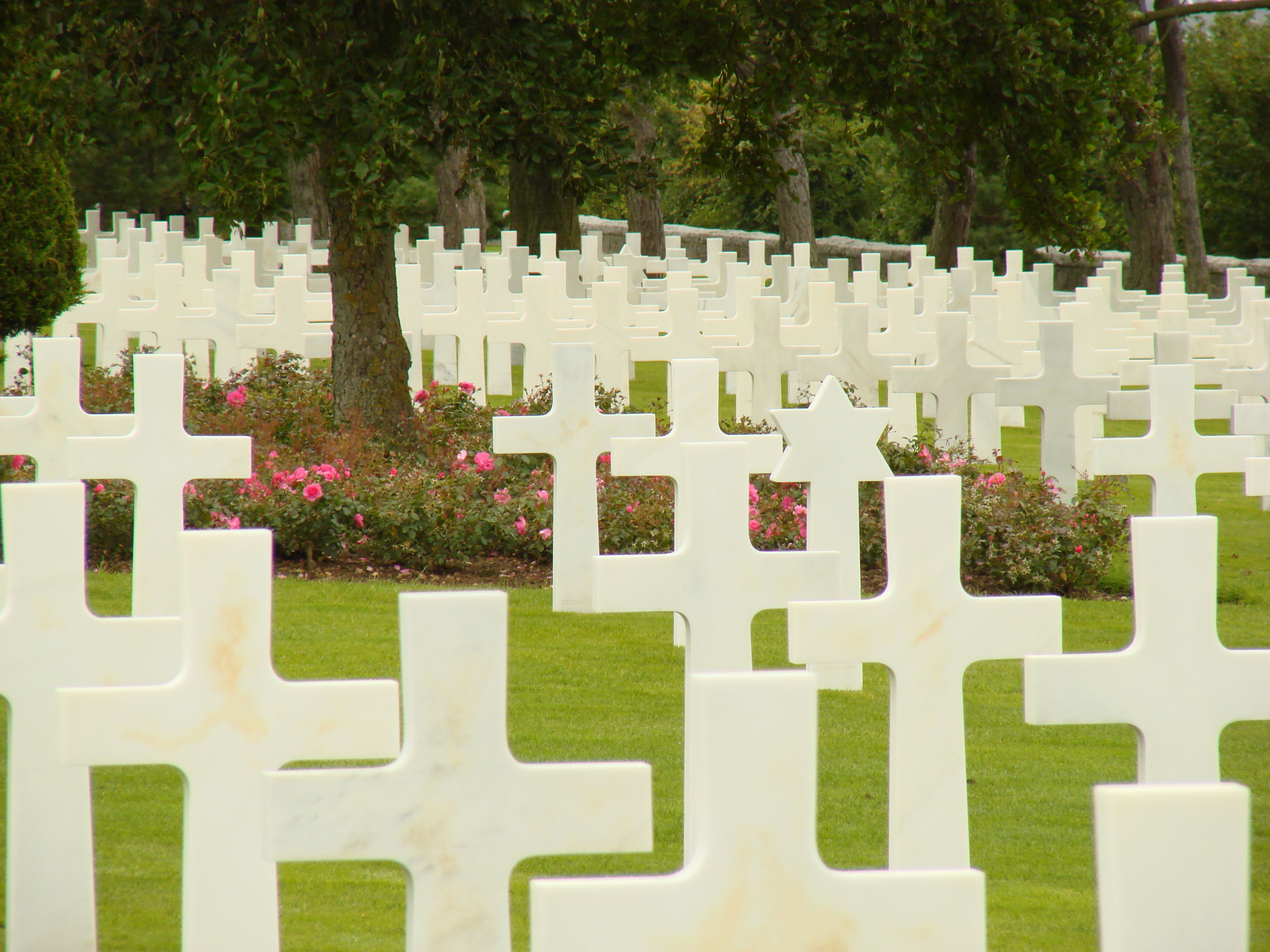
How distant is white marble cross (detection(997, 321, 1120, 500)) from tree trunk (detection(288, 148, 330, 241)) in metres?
15.7

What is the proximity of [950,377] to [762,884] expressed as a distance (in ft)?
25.0

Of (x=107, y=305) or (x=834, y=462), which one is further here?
(x=107, y=305)

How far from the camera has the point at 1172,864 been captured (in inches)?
60.3

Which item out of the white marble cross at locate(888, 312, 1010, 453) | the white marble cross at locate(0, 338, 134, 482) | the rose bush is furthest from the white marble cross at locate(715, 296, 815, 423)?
the white marble cross at locate(0, 338, 134, 482)

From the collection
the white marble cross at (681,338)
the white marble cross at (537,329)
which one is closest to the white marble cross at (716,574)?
the white marble cross at (681,338)

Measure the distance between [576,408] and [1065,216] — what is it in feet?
11.7

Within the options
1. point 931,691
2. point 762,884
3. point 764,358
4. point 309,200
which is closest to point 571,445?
point 931,691

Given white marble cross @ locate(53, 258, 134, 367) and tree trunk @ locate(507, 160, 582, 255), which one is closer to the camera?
white marble cross @ locate(53, 258, 134, 367)

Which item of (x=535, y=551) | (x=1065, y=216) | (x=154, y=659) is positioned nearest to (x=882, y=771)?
(x=154, y=659)

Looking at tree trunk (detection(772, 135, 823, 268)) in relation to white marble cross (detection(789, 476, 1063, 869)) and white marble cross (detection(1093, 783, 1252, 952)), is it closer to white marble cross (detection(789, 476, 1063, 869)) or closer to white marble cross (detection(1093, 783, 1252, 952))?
white marble cross (detection(789, 476, 1063, 869))

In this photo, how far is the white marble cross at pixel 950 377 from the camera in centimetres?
899

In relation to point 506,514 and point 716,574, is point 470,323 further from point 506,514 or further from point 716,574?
point 716,574

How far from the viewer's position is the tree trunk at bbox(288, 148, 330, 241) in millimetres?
23266

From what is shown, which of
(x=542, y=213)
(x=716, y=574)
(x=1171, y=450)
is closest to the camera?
(x=716, y=574)
